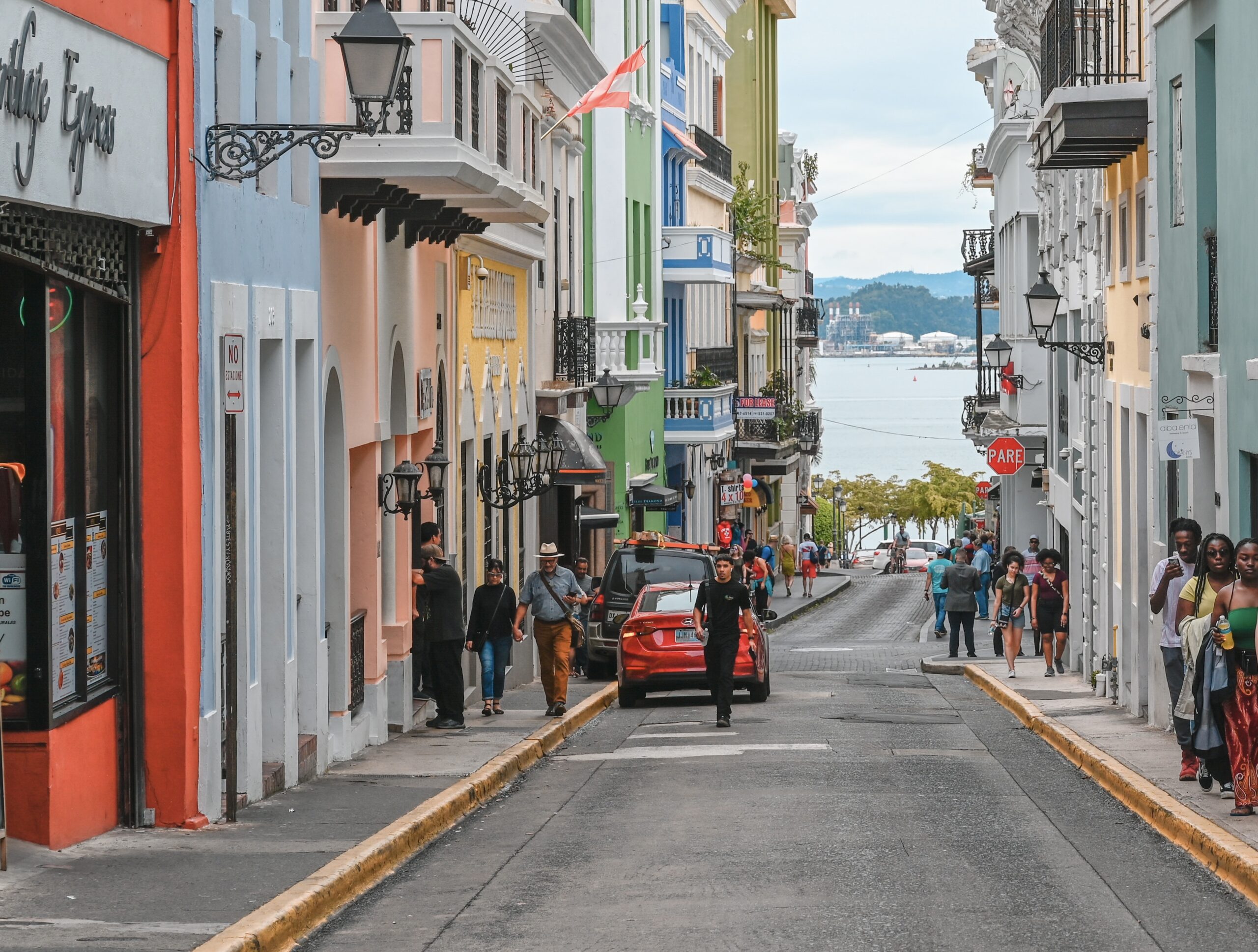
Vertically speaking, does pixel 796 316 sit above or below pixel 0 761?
above

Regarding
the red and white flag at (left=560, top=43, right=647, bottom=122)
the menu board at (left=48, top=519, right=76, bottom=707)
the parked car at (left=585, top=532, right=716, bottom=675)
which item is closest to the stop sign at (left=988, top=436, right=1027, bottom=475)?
the parked car at (left=585, top=532, right=716, bottom=675)

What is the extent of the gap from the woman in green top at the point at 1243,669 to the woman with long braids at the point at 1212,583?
1.99ft

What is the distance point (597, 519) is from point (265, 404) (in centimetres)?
2000

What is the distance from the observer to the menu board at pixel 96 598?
11.4 meters

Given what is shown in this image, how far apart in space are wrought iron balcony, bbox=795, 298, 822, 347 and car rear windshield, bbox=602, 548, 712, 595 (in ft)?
184

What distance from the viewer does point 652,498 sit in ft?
132

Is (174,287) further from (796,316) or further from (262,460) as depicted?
(796,316)

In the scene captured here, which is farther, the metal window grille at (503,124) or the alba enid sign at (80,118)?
the metal window grille at (503,124)

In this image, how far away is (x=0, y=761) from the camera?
9.80 m

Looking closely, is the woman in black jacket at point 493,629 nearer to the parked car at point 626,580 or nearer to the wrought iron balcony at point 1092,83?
the parked car at point 626,580

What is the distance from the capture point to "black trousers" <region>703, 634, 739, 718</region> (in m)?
20.1

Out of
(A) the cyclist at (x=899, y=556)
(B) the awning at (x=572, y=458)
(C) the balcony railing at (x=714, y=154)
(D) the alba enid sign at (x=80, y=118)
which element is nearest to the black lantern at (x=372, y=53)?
(D) the alba enid sign at (x=80, y=118)

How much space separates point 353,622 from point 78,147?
773cm

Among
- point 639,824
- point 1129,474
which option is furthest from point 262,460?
point 1129,474
